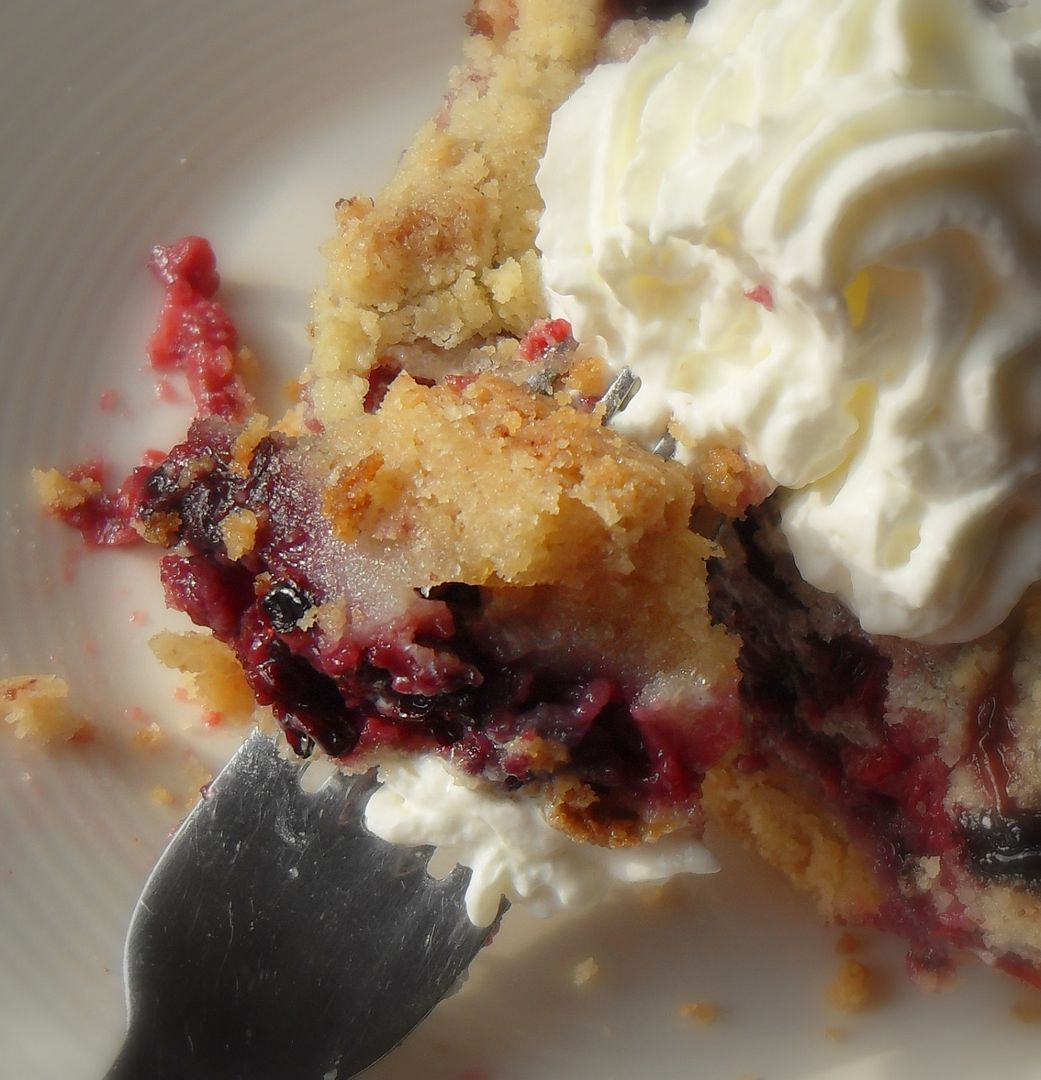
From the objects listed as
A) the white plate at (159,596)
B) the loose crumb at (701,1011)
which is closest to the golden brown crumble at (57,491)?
the white plate at (159,596)

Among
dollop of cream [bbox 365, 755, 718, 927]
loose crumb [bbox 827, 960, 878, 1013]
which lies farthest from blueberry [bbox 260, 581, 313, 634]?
loose crumb [bbox 827, 960, 878, 1013]

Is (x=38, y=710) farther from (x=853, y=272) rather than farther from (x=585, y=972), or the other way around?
(x=853, y=272)

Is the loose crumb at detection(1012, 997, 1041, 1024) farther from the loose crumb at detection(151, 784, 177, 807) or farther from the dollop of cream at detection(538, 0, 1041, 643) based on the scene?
the loose crumb at detection(151, 784, 177, 807)

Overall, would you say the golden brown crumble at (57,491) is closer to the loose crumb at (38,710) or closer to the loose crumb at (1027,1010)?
the loose crumb at (38,710)

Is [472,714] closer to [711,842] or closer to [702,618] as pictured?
[702,618]

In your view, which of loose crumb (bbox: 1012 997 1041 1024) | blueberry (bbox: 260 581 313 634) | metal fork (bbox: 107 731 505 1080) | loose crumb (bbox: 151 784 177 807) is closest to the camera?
blueberry (bbox: 260 581 313 634)

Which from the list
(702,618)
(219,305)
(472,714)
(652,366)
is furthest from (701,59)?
(219,305)

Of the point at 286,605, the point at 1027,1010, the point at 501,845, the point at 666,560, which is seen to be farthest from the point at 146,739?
the point at 1027,1010
